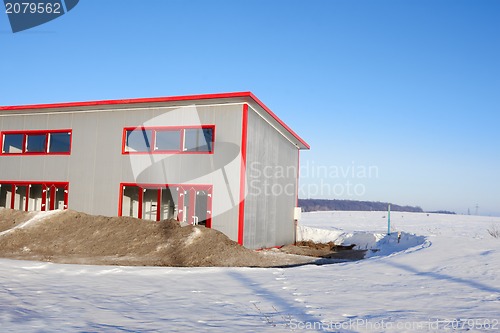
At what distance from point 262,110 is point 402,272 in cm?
967

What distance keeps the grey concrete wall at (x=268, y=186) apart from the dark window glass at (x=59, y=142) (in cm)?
869

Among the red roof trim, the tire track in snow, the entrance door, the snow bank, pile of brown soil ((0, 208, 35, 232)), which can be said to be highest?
the red roof trim

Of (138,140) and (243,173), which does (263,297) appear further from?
(138,140)

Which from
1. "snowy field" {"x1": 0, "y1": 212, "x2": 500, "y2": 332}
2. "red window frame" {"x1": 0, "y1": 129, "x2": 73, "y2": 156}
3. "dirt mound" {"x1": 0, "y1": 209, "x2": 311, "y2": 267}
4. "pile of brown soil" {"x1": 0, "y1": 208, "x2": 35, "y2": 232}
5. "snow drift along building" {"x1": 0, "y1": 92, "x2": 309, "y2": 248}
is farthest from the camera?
"red window frame" {"x1": 0, "y1": 129, "x2": 73, "y2": 156}

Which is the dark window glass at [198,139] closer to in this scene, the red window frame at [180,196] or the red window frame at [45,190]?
the red window frame at [180,196]

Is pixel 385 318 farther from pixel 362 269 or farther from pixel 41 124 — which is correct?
pixel 41 124

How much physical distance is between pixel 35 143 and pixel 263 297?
54.7 feet

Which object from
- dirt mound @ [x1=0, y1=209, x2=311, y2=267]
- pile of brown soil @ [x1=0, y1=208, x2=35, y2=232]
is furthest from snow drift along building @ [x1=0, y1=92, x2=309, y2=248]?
dirt mound @ [x1=0, y1=209, x2=311, y2=267]

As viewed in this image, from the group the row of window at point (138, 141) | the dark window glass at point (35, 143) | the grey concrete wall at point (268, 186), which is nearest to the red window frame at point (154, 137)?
the row of window at point (138, 141)

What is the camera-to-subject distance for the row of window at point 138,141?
17.0m

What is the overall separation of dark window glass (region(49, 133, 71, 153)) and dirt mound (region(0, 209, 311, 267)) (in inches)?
132

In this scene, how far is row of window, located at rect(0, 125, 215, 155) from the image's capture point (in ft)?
55.8

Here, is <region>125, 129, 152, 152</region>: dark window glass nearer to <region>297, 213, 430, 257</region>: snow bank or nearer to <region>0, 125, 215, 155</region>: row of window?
<region>0, 125, 215, 155</region>: row of window

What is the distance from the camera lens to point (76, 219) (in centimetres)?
1728
